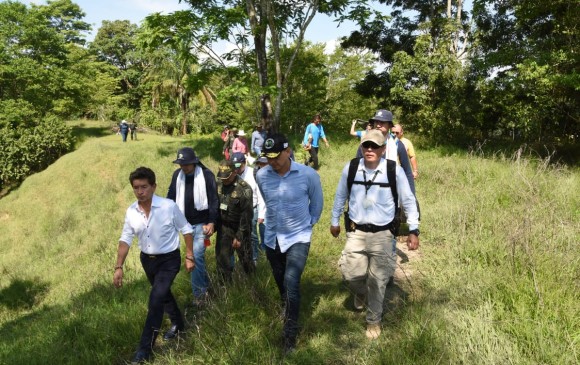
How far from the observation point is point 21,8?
2452 cm

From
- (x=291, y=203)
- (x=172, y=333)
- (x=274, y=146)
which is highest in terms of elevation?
(x=274, y=146)

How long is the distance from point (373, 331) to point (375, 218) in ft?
3.31

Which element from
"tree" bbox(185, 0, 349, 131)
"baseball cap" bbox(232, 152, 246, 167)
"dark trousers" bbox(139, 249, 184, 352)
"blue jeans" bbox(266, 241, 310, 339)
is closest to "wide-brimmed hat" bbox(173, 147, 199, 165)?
"baseball cap" bbox(232, 152, 246, 167)

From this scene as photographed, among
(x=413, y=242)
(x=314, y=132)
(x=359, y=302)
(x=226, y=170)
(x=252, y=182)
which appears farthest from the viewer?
(x=314, y=132)

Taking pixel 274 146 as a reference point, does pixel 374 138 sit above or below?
above

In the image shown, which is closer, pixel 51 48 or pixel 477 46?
pixel 477 46

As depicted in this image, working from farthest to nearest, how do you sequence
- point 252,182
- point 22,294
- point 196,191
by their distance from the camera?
point 22,294 → point 252,182 → point 196,191

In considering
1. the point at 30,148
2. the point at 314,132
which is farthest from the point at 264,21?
the point at 30,148

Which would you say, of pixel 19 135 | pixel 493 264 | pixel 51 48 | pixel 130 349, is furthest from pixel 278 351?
pixel 51 48

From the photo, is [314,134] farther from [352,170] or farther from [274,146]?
[274,146]

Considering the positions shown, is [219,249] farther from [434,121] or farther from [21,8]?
[21,8]

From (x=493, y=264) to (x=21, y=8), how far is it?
31.0 meters

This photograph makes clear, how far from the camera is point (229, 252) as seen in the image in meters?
4.69

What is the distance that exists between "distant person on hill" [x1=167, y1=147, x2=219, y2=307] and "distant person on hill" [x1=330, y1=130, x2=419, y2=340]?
181 centimetres
